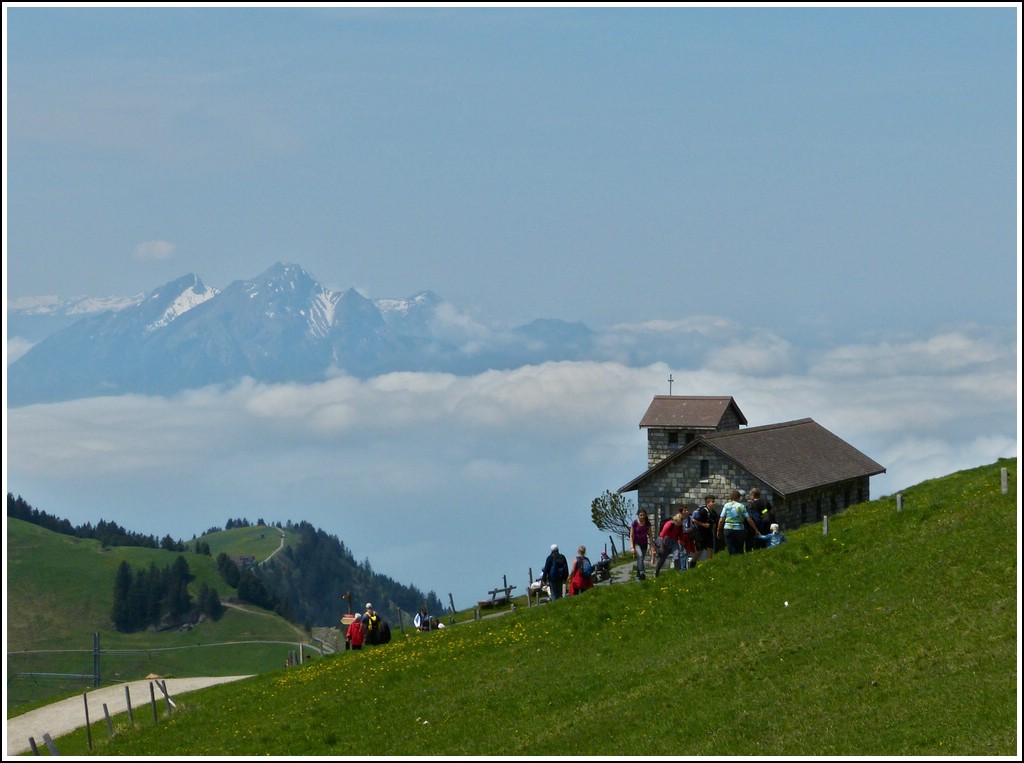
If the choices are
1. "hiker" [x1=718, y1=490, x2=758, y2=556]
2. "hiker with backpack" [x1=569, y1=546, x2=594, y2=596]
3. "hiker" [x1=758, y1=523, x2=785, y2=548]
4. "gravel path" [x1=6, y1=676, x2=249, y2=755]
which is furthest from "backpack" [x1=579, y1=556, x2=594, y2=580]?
"gravel path" [x1=6, y1=676, x2=249, y2=755]

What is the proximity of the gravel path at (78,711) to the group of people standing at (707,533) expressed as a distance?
50.3 ft

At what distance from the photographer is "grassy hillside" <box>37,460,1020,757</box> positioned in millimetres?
23641

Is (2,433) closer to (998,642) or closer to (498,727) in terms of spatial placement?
(498,727)

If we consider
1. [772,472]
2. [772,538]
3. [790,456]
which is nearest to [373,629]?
[772,538]

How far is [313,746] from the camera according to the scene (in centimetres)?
2827

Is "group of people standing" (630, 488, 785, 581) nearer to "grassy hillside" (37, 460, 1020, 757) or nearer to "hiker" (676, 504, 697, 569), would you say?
"hiker" (676, 504, 697, 569)

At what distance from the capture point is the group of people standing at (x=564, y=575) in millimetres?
39156

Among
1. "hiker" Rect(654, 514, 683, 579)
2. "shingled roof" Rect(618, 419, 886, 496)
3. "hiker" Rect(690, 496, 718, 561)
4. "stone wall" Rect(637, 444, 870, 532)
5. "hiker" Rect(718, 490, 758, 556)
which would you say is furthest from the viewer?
"shingled roof" Rect(618, 419, 886, 496)

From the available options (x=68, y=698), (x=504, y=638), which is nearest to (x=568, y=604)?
(x=504, y=638)

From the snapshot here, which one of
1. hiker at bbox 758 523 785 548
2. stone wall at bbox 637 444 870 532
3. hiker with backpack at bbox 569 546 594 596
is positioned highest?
stone wall at bbox 637 444 870 532

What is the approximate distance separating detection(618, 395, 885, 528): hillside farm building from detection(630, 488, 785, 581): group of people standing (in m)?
21.1

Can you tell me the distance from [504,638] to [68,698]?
20.2 meters

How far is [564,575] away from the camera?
1566 inches

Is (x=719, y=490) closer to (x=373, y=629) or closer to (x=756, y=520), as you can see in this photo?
(x=756, y=520)
